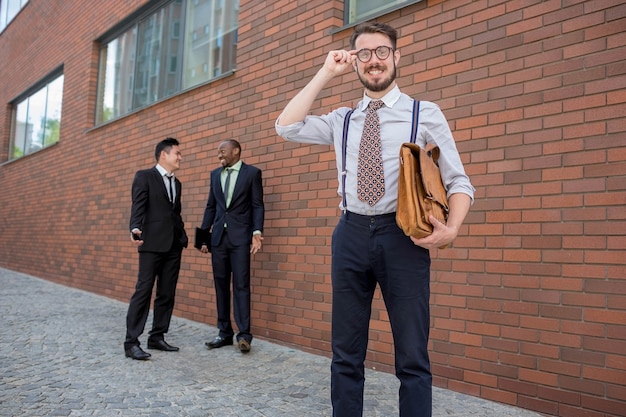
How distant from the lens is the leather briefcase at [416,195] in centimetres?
209

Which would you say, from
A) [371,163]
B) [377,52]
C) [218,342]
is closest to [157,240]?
[218,342]

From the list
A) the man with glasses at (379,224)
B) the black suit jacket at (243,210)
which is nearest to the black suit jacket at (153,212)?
the black suit jacket at (243,210)

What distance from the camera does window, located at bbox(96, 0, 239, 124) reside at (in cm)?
677

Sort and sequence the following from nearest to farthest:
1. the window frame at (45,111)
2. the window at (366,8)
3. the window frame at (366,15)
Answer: the window frame at (366,15), the window at (366,8), the window frame at (45,111)

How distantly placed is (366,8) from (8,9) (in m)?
13.2

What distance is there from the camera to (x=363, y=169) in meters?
2.38

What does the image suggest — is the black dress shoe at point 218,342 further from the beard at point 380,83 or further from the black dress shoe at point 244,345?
the beard at point 380,83

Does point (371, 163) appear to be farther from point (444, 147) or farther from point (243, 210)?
point (243, 210)

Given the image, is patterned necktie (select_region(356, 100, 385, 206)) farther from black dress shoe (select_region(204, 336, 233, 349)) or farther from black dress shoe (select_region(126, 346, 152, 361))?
black dress shoe (select_region(204, 336, 233, 349))

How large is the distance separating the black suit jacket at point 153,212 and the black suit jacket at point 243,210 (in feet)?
1.38

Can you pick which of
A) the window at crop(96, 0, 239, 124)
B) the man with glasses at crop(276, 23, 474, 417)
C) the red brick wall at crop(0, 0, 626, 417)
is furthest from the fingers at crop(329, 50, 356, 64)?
the window at crop(96, 0, 239, 124)

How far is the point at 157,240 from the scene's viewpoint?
4898mm

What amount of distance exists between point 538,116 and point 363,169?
65.0 inches

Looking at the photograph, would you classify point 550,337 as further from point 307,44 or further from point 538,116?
point 307,44
